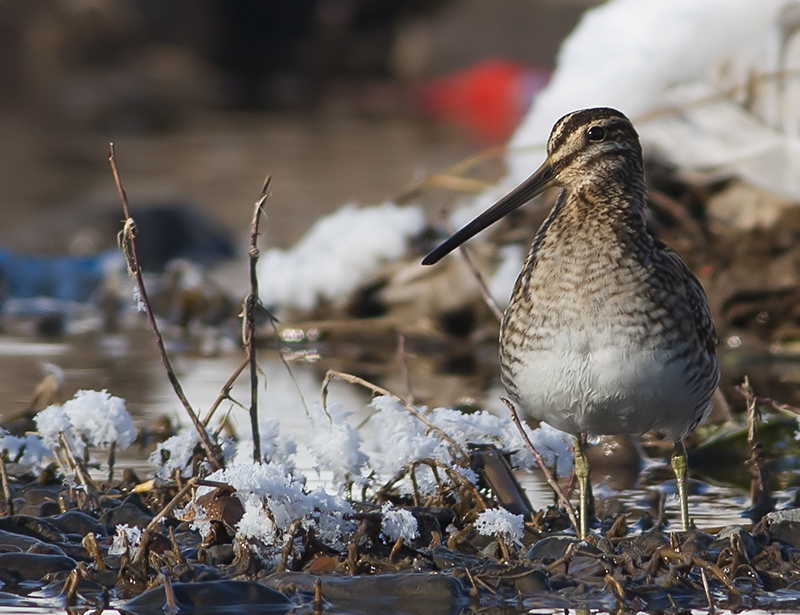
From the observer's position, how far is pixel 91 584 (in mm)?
3504

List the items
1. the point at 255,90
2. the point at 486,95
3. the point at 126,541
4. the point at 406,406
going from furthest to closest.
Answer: the point at 255,90
the point at 486,95
the point at 406,406
the point at 126,541

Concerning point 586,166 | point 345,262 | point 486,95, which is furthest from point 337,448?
point 486,95

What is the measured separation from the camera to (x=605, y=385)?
379cm

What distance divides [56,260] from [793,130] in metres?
5.11

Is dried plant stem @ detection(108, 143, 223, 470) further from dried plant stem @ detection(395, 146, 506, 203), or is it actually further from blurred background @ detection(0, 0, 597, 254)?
blurred background @ detection(0, 0, 597, 254)

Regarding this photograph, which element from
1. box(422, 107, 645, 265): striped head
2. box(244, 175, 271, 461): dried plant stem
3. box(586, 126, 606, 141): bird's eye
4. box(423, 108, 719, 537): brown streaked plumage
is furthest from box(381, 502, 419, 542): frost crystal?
box(586, 126, 606, 141): bird's eye

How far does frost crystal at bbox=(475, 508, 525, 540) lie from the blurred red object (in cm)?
1568

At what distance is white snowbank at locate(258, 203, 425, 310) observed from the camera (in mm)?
8117

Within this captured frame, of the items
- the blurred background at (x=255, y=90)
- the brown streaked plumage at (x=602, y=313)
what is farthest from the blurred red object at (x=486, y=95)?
the brown streaked plumage at (x=602, y=313)

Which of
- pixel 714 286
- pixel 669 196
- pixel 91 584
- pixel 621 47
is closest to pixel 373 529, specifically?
pixel 91 584

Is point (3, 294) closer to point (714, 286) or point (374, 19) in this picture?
point (714, 286)

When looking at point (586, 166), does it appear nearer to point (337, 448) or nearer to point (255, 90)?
point (337, 448)

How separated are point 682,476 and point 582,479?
296 millimetres

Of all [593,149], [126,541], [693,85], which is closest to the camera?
[126,541]
